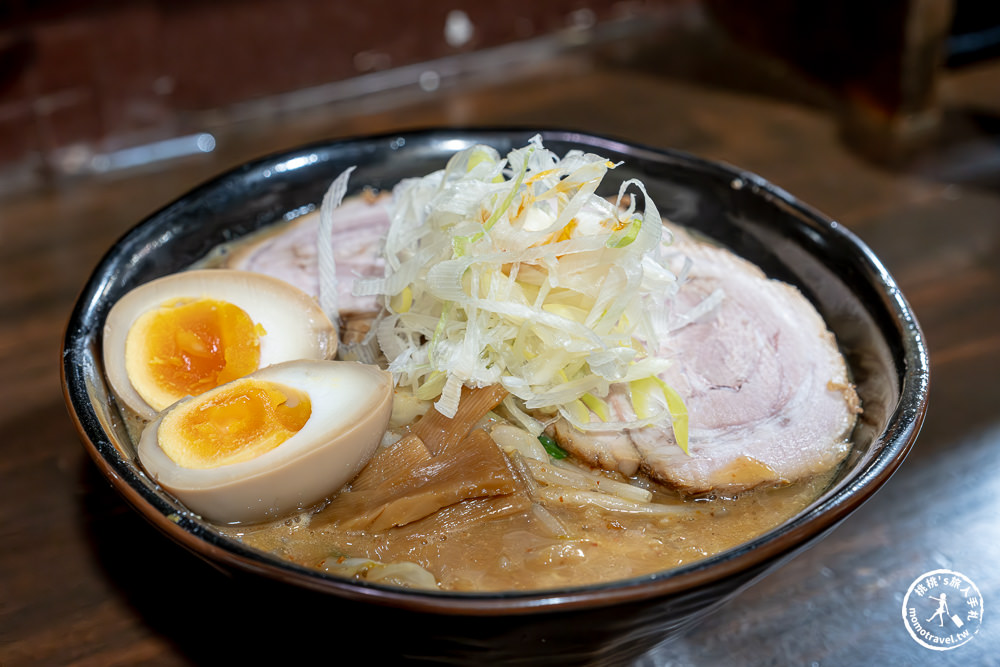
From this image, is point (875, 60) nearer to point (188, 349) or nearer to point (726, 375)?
point (726, 375)

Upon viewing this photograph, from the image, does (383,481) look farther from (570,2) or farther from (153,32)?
(570,2)

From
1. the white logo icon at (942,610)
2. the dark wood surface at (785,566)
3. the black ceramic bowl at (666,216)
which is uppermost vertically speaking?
the black ceramic bowl at (666,216)

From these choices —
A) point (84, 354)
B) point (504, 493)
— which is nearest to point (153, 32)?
point (84, 354)

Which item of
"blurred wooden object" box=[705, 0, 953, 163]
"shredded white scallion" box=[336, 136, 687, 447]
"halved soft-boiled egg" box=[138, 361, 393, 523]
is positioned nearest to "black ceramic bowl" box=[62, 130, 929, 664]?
"halved soft-boiled egg" box=[138, 361, 393, 523]

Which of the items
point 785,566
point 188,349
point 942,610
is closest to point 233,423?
point 188,349

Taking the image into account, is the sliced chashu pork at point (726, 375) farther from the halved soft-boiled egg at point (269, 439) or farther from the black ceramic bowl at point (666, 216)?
the halved soft-boiled egg at point (269, 439)

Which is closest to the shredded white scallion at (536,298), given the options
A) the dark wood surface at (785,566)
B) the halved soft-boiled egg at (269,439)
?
the halved soft-boiled egg at (269,439)
